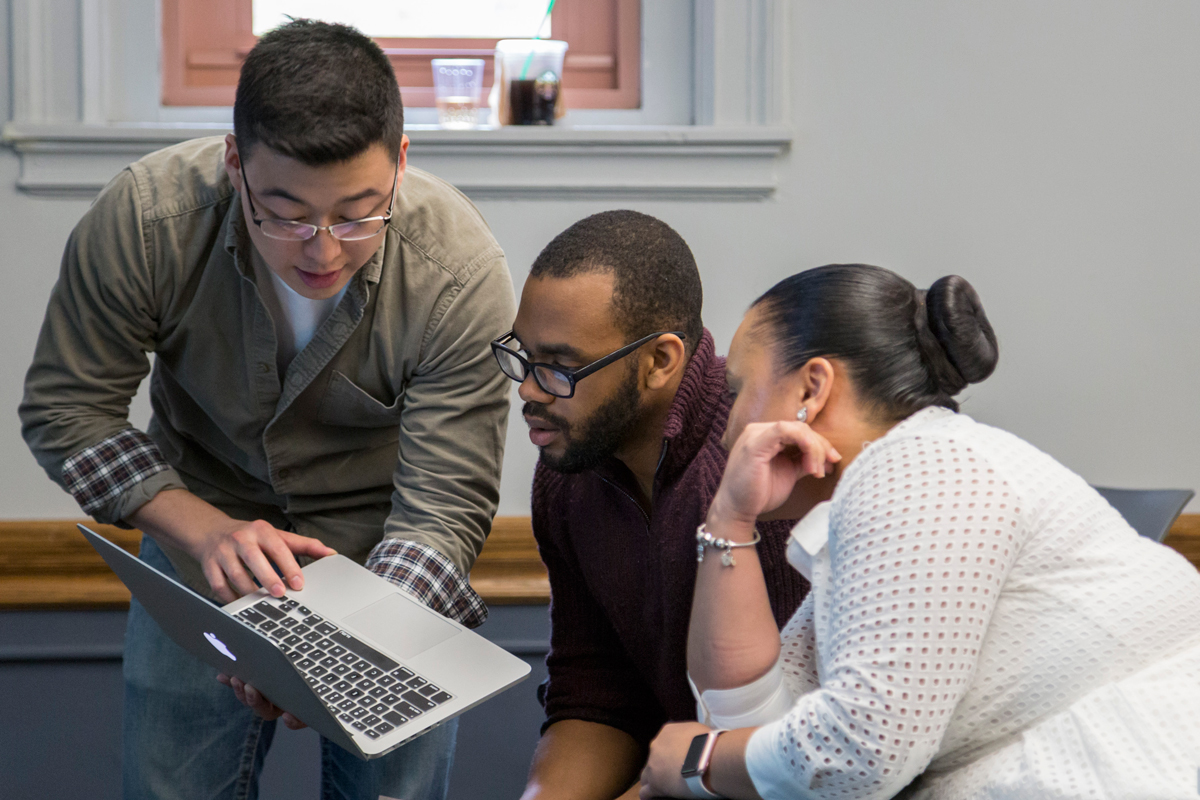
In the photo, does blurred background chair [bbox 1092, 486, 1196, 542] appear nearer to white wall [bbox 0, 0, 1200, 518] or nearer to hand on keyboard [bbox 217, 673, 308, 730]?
white wall [bbox 0, 0, 1200, 518]

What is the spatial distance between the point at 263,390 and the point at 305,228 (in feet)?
1.04

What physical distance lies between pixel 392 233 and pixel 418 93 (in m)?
0.88

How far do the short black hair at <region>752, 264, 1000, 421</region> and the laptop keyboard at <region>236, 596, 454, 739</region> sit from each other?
0.50 metres

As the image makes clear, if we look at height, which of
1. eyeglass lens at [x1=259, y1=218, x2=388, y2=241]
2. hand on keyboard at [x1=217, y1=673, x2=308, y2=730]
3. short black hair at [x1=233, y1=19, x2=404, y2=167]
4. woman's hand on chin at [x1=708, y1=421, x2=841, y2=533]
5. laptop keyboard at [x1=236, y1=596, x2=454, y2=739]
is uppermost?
short black hair at [x1=233, y1=19, x2=404, y2=167]

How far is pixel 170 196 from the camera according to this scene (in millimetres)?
1361

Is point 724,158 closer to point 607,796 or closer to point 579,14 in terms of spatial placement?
point 579,14

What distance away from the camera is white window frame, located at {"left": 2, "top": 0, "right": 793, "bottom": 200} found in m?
1.99

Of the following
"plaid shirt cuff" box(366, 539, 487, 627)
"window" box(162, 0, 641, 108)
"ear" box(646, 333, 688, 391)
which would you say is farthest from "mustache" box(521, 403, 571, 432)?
"window" box(162, 0, 641, 108)

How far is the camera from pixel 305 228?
1184mm

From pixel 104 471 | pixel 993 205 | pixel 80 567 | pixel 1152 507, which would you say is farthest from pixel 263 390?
→ pixel 993 205

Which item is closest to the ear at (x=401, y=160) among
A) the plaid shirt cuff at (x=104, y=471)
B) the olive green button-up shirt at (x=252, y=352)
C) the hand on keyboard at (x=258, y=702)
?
the olive green button-up shirt at (x=252, y=352)

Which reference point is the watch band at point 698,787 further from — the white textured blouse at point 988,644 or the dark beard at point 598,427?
the dark beard at point 598,427

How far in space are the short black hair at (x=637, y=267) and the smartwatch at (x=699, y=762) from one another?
47 cm

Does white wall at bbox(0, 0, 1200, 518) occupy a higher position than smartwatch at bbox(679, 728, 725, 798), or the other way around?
white wall at bbox(0, 0, 1200, 518)
